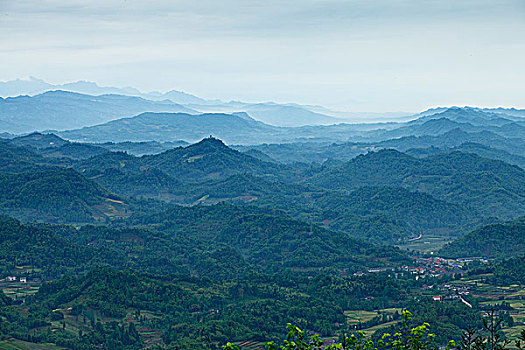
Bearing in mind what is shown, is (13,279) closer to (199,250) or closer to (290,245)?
(199,250)

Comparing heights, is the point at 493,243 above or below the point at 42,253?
above

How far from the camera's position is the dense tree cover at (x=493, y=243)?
168500mm

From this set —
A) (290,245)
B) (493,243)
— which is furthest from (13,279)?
(493,243)

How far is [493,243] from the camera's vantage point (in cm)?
17212

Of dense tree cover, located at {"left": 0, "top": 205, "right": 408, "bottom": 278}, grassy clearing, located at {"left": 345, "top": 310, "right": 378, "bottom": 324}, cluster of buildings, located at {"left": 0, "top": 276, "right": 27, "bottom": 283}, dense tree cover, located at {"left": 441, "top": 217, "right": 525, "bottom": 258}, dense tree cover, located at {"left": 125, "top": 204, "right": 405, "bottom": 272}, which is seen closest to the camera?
grassy clearing, located at {"left": 345, "top": 310, "right": 378, "bottom": 324}

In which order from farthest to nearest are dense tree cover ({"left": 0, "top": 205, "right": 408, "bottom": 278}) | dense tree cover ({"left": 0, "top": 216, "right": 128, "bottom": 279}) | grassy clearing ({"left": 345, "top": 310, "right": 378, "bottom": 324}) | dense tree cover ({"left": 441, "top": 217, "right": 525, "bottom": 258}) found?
dense tree cover ({"left": 441, "top": 217, "right": 525, "bottom": 258}) < dense tree cover ({"left": 0, "top": 205, "right": 408, "bottom": 278}) < dense tree cover ({"left": 0, "top": 216, "right": 128, "bottom": 279}) < grassy clearing ({"left": 345, "top": 310, "right": 378, "bottom": 324})

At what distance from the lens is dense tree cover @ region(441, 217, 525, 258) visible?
168500 millimetres

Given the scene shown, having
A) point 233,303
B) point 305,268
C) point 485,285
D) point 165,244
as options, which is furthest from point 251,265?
point 485,285

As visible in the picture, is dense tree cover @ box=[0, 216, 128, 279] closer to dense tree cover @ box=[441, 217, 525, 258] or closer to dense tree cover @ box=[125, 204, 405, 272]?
dense tree cover @ box=[125, 204, 405, 272]

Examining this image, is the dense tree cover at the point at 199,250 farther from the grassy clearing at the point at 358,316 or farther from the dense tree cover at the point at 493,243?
the grassy clearing at the point at 358,316

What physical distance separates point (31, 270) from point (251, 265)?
50.9m

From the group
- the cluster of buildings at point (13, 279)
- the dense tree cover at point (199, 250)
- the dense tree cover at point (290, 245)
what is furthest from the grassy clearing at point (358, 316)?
the cluster of buildings at point (13, 279)

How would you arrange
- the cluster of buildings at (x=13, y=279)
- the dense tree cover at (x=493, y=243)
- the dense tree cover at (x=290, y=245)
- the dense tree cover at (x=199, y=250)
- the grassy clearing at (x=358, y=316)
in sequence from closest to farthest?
the grassy clearing at (x=358, y=316), the cluster of buildings at (x=13, y=279), the dense tree cover at (x=199, y=250), the dense tree cover at (x=290, y=245), the dense tree cover at (x=493, y=243)

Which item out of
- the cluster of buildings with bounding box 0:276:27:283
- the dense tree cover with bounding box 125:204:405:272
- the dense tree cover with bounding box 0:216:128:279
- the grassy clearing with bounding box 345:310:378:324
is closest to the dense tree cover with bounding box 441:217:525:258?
the dense tree cover with bounding box 125:204:405:272
